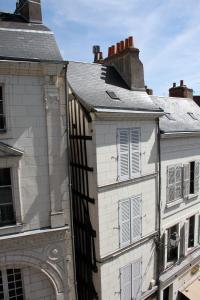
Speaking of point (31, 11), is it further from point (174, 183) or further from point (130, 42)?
point (174, 183)

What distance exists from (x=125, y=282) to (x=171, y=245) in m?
3.21

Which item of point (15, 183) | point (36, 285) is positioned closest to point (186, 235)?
point (36, 285)

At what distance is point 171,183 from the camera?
1128cm

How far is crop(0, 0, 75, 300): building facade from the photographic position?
22.6 ft

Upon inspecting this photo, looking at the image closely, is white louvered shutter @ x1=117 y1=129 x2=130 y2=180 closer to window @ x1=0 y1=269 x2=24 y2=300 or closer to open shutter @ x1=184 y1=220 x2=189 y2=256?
window @ x1=0 y1=269 x2=24 y2=300

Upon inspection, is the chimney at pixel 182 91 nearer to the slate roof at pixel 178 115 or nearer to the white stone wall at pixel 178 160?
the slate roof at pixel 178 115

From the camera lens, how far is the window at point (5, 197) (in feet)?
23.2

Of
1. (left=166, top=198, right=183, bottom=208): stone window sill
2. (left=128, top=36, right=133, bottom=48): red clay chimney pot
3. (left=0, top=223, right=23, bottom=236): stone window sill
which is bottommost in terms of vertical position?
(left=166, top=198, right=183, bottom=208): stone window sill

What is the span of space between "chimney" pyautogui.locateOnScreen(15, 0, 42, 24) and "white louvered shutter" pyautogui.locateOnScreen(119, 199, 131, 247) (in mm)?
6389

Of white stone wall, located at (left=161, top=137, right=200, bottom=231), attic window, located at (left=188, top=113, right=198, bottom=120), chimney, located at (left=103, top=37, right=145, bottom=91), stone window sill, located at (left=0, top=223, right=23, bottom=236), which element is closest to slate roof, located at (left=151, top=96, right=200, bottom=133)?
attic window, located at (left=188, top=113, right=198, bottom=120)

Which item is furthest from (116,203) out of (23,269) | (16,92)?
(16,92)

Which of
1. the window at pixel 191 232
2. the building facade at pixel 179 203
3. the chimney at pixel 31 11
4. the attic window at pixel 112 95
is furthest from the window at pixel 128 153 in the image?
the window at pixel 191 232

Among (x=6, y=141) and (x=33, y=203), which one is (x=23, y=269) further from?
(x=6, y=141)

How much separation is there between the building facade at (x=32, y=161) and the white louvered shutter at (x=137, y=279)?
122 inches
